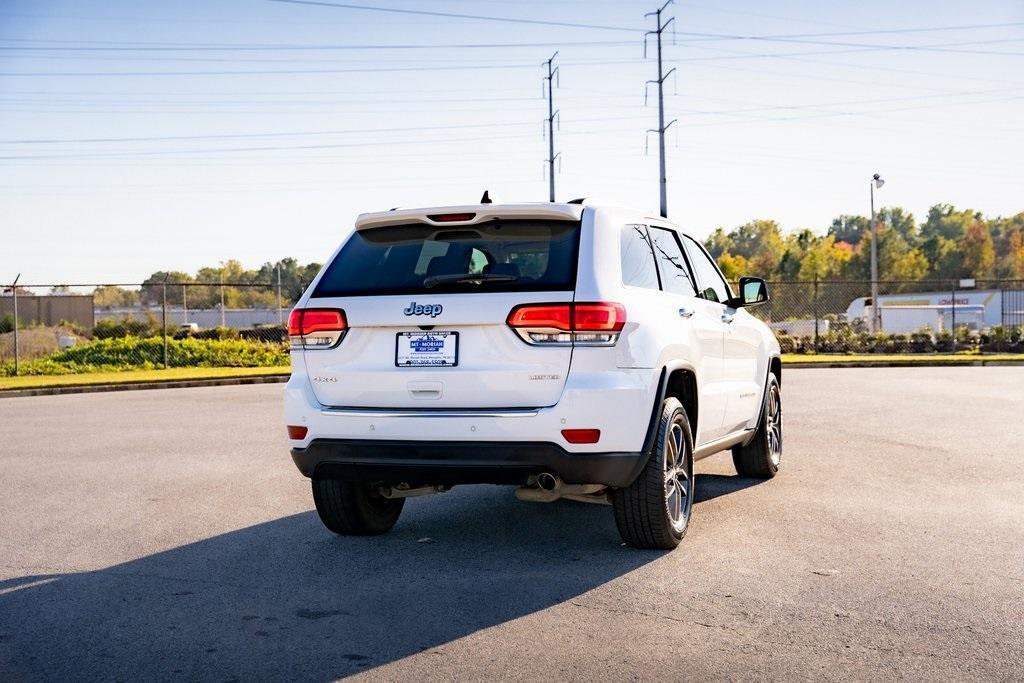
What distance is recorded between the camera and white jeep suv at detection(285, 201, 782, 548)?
6.18 meters

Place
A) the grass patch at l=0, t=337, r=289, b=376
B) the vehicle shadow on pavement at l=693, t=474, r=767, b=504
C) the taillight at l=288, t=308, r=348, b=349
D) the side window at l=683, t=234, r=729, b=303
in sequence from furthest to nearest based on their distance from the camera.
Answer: the grass patch at l=0, t=337, r=289, b=376 < the vehicle shadow on pavement at l=693, t=474, r=767, b=504 < the side window at l=683, t=234, r=729, b=303 < the taillight at l=288, t=308, r=348, b=349

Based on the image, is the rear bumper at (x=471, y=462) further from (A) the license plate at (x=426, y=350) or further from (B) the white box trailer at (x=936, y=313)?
(B) the white box trailer at (x=936, y=313)

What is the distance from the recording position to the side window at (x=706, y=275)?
27.1 ft

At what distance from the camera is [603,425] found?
6.18 metres

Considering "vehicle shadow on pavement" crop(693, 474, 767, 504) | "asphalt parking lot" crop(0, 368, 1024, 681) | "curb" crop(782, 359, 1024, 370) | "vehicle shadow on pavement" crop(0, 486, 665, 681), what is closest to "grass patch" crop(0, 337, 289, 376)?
"curb" crop(782, 359, 1024, 370)

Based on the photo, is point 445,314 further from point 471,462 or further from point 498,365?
point 471,462

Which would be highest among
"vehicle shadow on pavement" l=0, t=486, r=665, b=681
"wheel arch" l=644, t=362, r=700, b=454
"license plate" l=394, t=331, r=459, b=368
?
"license plate" l=394, t=331, r=459, b=368

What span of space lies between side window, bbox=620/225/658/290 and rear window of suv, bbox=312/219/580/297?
1.41 feet

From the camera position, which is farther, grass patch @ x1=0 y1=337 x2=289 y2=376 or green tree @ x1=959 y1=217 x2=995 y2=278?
green tree @ x1=959 y1=217 x2=995 y2=278

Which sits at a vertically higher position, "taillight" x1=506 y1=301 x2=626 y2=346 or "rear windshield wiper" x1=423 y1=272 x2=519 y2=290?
"rear windshield wiper" x1=423 y1=272 x2=519 y2=290

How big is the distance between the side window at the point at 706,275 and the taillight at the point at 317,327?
2.73 m

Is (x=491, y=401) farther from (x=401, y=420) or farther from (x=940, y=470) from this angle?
(x=940, y=470)

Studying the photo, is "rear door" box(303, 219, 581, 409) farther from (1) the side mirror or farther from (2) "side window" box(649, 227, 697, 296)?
(1) the side mirror

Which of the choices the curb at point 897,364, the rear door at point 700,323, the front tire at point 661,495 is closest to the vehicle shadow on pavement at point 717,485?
the rear door at point 700,323
